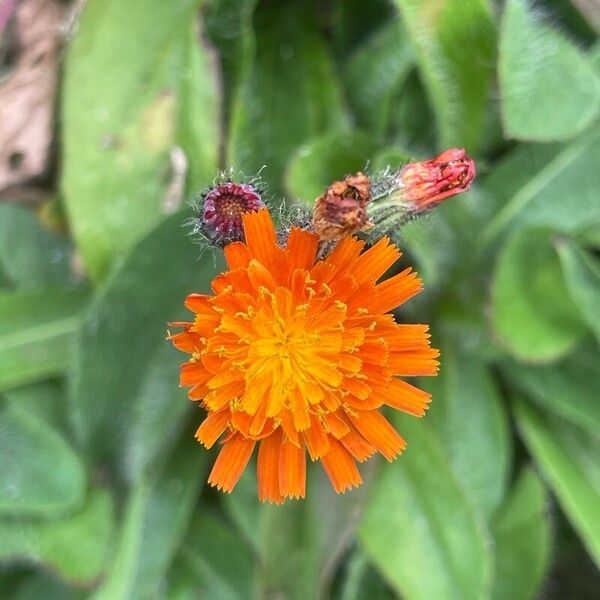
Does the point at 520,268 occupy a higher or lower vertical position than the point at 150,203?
lower

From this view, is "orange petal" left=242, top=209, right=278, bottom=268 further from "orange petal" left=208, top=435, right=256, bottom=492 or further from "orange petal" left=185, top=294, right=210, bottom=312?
"orange petal" left=208, top=435, right=256, bottom=492

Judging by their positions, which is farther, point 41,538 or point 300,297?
point 41,538

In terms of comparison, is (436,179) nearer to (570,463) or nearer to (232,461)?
(232,461)

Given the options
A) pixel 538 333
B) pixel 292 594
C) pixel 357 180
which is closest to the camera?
pixel 357 180

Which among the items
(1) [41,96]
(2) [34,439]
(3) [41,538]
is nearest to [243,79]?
(1) [41,96]

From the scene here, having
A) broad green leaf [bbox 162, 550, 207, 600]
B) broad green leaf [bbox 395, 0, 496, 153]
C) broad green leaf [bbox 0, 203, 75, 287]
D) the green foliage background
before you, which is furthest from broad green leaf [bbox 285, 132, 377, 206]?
broad green leaf [bbox 162, 550, 207, 600]

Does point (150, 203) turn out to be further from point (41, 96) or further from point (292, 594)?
point (292, 594)

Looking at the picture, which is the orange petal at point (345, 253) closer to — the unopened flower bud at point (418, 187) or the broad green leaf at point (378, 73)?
the unopened flower bud at point (418, 187)
